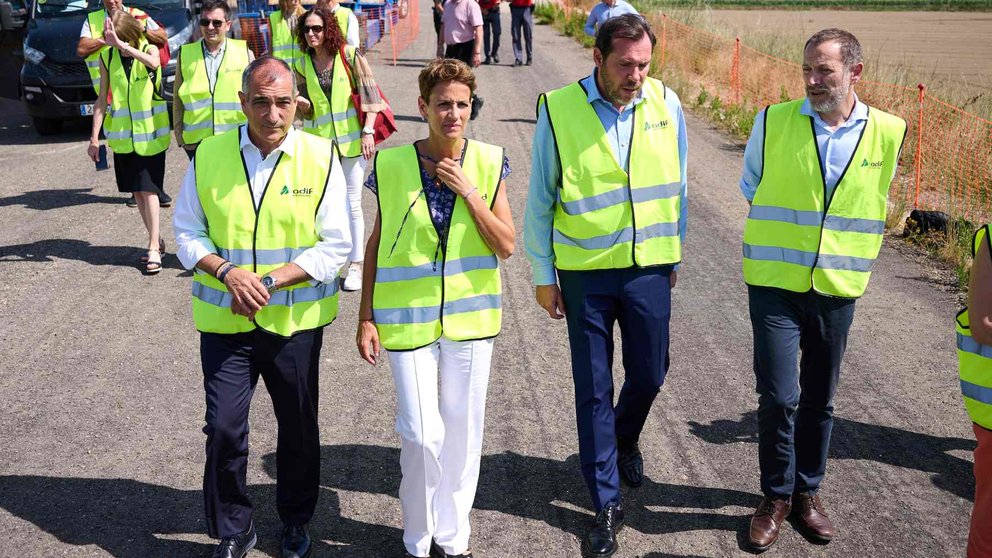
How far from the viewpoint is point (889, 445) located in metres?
5.30

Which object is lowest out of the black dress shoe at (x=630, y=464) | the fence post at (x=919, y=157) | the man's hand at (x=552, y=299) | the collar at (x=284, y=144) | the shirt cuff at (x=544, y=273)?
the black dress shoe at (x=630, y=464)

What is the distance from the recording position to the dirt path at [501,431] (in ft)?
14.6

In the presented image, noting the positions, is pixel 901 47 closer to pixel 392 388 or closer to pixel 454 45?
pixel 454 45

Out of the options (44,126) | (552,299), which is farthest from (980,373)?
(44,126)

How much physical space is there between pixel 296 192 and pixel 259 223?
0.19 m

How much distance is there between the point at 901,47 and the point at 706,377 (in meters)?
23.7

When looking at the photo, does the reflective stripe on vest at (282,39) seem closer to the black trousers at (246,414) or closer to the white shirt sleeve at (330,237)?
the white shirt sleeve at (330,237)

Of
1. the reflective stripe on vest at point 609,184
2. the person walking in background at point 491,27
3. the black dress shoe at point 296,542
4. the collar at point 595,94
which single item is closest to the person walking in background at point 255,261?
the black dress shoe at point 296,542

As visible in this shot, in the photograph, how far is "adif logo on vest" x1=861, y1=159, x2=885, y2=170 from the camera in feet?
13.8

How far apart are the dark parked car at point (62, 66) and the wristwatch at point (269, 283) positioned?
1018 centimetres

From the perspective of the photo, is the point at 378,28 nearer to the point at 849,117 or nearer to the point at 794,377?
the point at 849,117

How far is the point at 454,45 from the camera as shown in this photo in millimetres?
14062

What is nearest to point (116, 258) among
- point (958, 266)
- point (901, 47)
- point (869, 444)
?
point (869, 444)

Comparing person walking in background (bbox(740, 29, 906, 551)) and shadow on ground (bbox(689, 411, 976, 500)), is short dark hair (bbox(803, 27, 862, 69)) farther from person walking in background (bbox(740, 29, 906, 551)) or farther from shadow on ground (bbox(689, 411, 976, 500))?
shadow on ground (bbox(689, 411, 976, 500))
